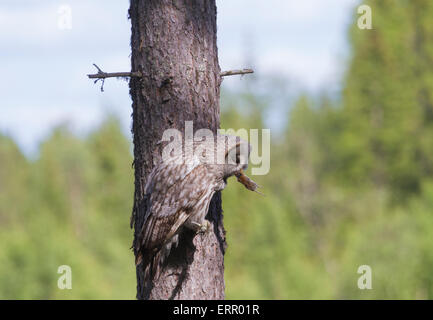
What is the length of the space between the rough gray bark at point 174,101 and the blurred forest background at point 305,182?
27.4 metres

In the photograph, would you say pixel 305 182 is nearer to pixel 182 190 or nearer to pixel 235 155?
pixel 235 155

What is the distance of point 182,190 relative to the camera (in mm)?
5234

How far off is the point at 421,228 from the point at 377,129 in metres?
18.0

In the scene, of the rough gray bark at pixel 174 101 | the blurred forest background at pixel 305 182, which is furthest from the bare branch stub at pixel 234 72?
the blurred forest background at pixel 305 182

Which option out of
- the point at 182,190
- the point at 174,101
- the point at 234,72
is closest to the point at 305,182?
the point at 234,72

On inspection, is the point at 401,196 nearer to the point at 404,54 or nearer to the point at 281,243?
the point at 404,54

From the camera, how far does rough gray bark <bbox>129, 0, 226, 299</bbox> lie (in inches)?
218

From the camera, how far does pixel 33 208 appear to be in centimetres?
5425

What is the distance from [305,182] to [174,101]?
144ft

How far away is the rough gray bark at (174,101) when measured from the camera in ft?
18.2

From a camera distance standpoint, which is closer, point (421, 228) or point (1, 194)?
point (421, 228)

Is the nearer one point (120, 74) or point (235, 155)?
point (235, 155)

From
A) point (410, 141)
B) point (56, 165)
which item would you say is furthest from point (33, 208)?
point (410, 141)

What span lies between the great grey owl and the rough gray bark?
0.66 ft
